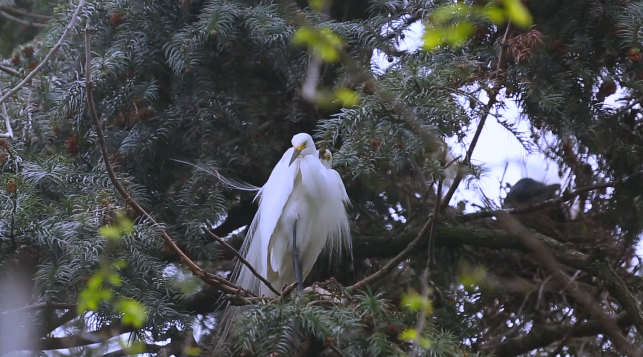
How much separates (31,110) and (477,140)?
1070mm

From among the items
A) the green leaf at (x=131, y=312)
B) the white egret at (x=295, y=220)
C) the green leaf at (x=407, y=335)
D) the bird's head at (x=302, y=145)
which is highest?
the bird's head at (x=302, y=145)

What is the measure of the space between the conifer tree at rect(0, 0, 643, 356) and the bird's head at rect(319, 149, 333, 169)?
0.17 feet

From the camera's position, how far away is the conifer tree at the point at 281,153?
3.91 ft

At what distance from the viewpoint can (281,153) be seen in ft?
6.19

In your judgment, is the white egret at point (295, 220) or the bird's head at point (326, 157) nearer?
the bird's head at point (326, 157)

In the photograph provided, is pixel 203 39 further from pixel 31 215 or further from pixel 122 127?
pixel 31 215

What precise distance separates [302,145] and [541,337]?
0.78 meters

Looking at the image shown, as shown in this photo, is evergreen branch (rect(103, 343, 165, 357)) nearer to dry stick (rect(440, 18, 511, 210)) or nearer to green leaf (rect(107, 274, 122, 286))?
green leaf (rect(107, 274, 122, 286))

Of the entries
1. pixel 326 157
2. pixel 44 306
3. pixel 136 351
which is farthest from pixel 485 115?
pixel 44 306

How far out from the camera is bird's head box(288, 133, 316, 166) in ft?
5.10

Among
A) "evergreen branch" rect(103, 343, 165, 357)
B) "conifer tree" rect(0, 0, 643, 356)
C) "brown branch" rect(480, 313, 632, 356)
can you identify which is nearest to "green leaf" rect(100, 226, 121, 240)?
"conifer tree" rect(0, 0, 643, 356)

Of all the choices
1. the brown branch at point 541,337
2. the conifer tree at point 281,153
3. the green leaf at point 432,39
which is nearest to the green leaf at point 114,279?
the conifer tree at point 281,153

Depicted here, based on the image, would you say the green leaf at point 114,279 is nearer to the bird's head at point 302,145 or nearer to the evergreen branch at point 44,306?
the evergreen branch at point 44,306

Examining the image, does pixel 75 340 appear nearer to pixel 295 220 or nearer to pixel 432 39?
pixel 295 220
